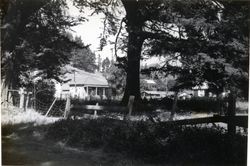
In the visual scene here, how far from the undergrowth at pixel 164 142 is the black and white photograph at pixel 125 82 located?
2 centimetres

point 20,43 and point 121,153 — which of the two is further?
point 20,43

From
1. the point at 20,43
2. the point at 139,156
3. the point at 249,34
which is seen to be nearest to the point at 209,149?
the point at 139,156

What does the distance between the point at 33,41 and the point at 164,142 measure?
3.20 meters

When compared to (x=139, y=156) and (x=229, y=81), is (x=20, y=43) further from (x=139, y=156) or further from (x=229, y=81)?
(x=229, y=81)

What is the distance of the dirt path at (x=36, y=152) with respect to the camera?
554 centimetres

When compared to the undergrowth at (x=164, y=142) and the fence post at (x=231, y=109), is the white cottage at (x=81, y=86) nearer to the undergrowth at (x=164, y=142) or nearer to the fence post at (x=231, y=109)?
the undergrowth at (x=164, y=142)

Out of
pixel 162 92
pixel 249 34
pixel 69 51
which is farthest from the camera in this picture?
pixel 69 51

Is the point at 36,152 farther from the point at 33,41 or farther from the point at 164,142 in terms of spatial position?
the point at 164,142

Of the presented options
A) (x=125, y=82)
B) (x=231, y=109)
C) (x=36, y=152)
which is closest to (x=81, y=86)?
(x=125, y=82)

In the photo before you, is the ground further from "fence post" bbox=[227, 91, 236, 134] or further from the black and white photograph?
"fence post" bbox=[227, 91, 236, 134]

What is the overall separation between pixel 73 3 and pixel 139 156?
3115 mm

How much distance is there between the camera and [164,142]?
18.6 ft

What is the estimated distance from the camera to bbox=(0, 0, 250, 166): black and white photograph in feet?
18.2

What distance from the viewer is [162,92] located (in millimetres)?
5871
